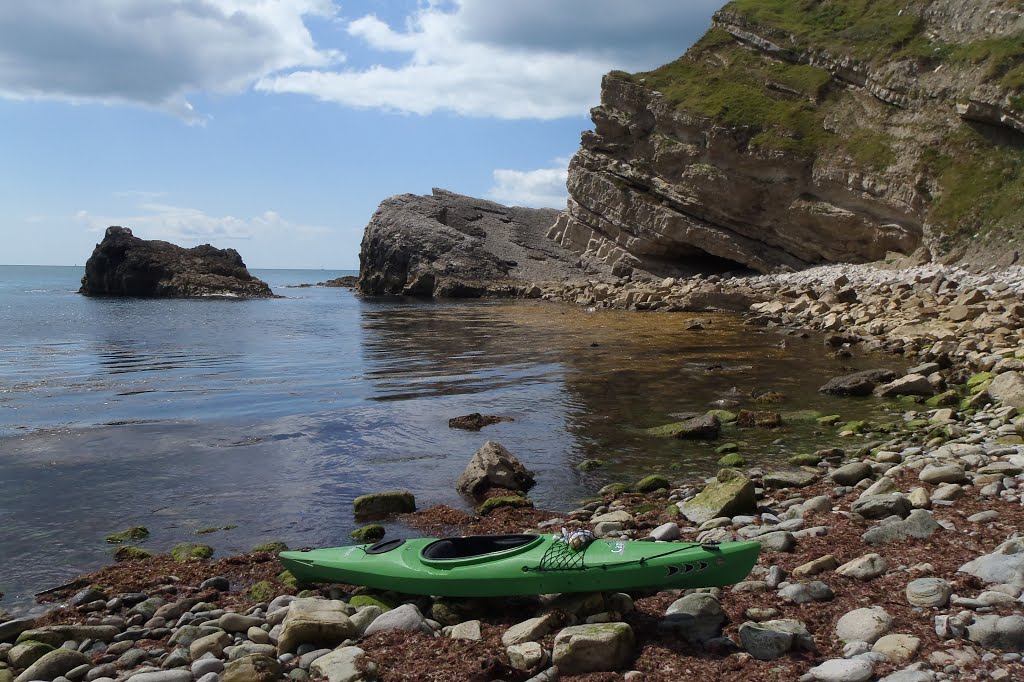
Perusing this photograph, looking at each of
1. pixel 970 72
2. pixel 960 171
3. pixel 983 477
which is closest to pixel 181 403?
pixel 983 477

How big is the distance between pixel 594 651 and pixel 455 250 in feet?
243

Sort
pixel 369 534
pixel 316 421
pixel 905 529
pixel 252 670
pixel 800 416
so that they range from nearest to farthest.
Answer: pixel 252 670, pixel 905 529, pixel 369 534, pixel 800 416, pixel 316 421

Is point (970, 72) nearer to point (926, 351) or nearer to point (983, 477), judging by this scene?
point (926, 351)

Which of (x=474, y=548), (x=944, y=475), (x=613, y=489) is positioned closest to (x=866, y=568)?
(x=944, y=475)

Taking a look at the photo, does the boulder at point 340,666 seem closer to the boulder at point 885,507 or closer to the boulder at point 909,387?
the boulder at point 885,507

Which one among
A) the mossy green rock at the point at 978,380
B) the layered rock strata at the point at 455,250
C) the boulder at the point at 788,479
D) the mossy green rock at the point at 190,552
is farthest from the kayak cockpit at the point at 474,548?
the layered rock strata at the point at 455,250

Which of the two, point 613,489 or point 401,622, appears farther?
point 613,489

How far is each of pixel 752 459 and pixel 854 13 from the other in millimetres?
53712

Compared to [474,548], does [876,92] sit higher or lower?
higher

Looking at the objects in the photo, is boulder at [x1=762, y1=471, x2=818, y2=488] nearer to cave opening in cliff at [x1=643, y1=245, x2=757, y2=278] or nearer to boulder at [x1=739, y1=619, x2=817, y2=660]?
boulder at [x1=739, y1=619, x2=817, y2=660]

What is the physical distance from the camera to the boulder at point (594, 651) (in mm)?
5398

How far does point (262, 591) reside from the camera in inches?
299

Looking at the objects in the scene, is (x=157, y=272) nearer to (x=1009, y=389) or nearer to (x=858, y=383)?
(x=858, y=383)

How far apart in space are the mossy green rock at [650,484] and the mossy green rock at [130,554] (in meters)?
6.20
